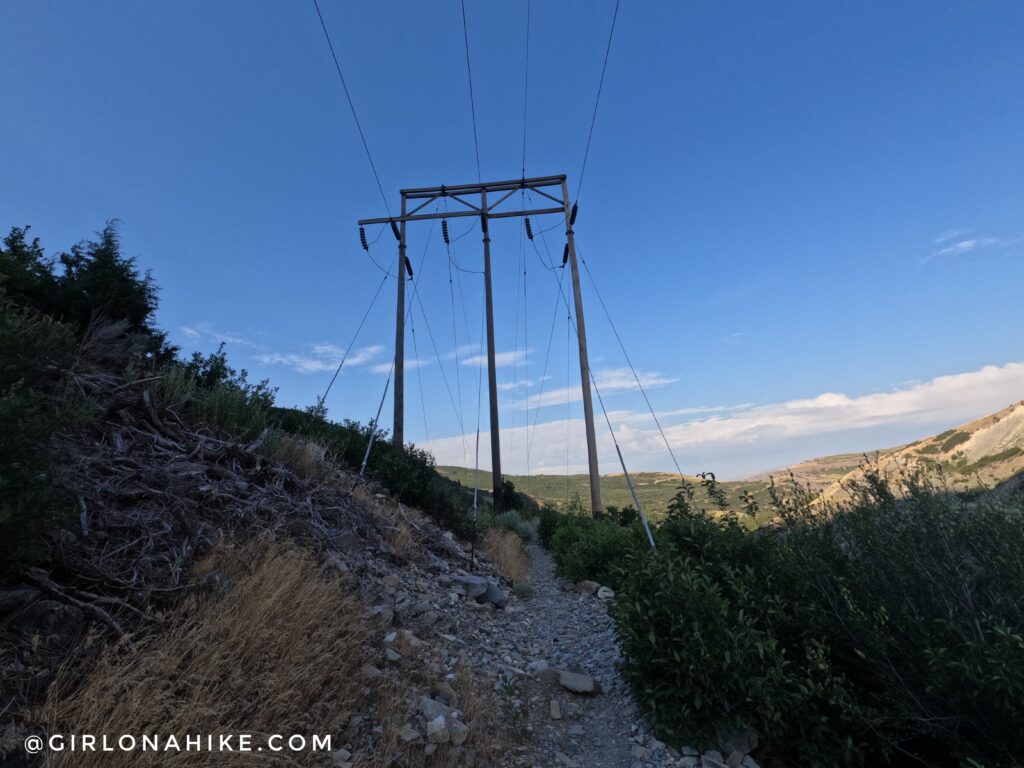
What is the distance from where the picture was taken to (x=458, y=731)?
10.0 feet

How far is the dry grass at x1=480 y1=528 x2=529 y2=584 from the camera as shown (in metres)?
9.02

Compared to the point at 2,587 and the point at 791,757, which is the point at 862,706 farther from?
the point at 2,587

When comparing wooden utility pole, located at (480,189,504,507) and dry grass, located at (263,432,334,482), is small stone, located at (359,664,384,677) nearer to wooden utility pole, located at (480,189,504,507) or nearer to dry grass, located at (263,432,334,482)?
dry grass, located at (263,432,334,482)

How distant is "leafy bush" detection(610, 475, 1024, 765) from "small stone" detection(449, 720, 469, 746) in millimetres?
1337

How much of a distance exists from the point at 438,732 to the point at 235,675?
1.32m

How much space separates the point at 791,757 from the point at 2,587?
5.13 metres

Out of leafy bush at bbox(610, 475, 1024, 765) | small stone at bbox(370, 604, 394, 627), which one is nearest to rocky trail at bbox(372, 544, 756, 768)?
small stone at bbox(370, 604, 394, 627)

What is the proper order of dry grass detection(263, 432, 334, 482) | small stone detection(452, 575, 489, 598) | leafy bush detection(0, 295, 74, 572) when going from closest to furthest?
leafy bush detection(0, 295, 74, 572), small stone detection(452, 575, 489, 598), dry grass detection(263, 432, 334, 482)

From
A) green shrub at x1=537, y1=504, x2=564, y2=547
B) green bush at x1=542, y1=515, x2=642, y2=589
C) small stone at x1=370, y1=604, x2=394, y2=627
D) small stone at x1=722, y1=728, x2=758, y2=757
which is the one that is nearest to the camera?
small stone at x1=722, y1=728, x2=758, y2=757

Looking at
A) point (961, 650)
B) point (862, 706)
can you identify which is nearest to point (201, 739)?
point (862, 706)

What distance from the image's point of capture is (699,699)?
305 centimetres

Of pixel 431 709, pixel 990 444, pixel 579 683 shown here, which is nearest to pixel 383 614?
pixel 431 709

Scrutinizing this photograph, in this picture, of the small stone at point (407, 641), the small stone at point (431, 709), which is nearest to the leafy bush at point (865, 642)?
the small stone at point (431, 709)

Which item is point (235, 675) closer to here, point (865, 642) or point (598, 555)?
point (865, 642)
